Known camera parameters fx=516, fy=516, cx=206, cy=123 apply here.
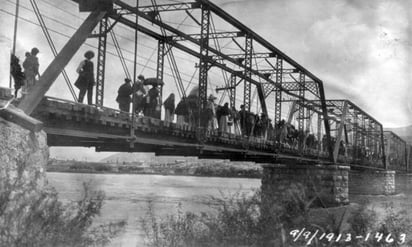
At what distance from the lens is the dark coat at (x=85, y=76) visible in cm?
1460

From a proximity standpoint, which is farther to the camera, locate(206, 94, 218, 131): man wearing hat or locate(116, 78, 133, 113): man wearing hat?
locate(206, 94, 218, 131): man wearing hat

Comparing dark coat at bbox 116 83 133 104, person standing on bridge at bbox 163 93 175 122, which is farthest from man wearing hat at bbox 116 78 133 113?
person standing on bridge at bbox 163 93 175 122

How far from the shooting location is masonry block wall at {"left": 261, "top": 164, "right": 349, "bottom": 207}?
33.4 m

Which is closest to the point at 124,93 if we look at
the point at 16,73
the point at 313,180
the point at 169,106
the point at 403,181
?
the point at 169,106

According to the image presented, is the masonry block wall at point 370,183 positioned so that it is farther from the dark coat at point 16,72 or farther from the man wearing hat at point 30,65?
the dark coat at point 16,72

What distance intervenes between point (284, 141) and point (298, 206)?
1822cm

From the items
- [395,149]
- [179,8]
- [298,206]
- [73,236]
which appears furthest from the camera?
[395,149]

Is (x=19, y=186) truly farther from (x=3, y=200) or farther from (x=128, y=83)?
(x=128, y=83)

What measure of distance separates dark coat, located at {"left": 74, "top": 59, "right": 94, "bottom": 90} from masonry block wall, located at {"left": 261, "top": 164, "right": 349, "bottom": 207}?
20.7m

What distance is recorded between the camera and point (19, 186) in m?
8.70

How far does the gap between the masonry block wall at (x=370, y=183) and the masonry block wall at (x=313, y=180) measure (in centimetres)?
1943

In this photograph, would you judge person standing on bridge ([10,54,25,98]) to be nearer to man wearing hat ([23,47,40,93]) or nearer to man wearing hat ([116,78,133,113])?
man wearing hat ([23,47,40,93])

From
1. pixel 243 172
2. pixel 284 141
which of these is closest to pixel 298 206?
pixel 284 141

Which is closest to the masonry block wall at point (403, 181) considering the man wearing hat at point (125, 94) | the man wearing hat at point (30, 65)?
the man wearing hat at point (125, 94)
